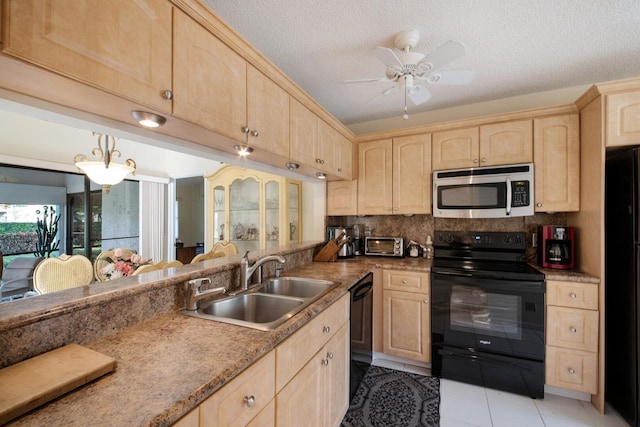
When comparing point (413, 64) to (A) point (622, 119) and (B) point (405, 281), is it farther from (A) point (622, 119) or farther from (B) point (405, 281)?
(B) point (405, 281)

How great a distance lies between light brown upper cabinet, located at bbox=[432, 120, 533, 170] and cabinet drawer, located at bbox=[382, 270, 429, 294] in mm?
1046

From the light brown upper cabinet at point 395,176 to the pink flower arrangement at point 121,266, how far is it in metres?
2.12

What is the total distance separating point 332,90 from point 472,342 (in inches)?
96.6

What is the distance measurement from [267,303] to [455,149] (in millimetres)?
2163

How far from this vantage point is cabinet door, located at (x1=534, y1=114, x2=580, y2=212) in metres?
2.21

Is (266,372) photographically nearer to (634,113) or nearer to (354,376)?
(354,376)

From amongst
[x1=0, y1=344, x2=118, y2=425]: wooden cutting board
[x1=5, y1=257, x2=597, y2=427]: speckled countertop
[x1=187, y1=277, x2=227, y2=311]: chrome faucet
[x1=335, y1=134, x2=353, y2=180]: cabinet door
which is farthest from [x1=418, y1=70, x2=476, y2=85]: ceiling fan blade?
[x1=0, y1=344, x2=118, y2=425]: wooden cutting board

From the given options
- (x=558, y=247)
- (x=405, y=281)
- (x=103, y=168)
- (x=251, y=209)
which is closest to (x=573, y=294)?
(x=558, y=247)

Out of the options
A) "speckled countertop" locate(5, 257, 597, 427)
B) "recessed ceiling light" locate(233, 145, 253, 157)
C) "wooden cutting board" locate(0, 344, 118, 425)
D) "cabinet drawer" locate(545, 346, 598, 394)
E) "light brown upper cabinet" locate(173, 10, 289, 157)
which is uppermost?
"light brown upper cabinet" locate(173, 10, 289, 157)

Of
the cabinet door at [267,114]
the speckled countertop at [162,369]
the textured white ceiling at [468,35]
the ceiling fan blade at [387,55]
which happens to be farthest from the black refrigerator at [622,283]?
the cabinet door at [267,114]

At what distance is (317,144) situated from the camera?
220 centimetres

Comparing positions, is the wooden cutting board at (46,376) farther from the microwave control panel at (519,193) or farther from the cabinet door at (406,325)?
the microwave control panel at (519,193)

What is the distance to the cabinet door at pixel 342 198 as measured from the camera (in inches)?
119

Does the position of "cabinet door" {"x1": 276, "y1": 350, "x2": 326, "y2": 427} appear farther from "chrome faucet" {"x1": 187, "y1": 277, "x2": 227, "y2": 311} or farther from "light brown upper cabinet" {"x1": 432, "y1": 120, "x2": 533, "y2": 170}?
"light brown upper cabinet" {"x1": 432, "y1": 120, "x2": 533, "y2": 170}
